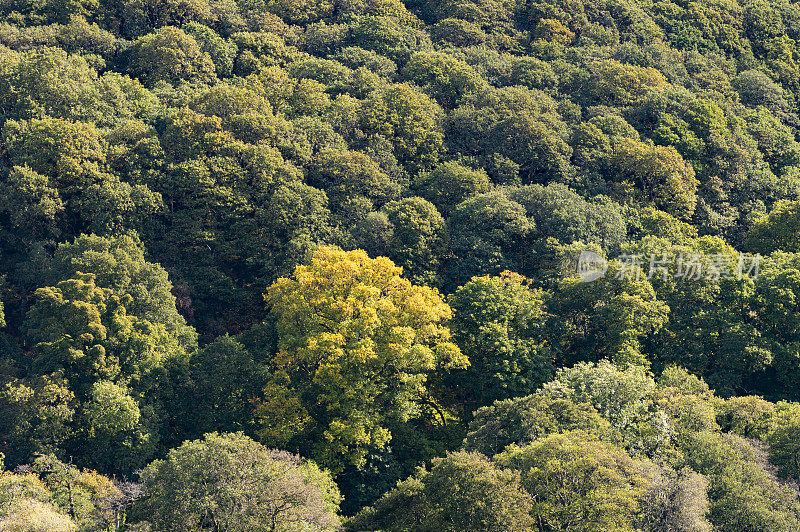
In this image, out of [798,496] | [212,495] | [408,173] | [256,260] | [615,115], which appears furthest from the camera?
[615,115]

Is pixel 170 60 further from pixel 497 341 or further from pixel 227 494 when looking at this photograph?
pixel 227 494

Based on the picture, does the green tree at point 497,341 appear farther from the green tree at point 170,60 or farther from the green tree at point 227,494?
the green tree at point 170,60

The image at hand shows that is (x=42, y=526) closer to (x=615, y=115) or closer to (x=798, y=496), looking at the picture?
(x=798, y=496)

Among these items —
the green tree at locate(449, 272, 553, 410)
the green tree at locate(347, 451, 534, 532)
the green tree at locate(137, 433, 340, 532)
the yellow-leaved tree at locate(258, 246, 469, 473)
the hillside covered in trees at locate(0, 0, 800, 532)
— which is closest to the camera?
the green tree at locate(347, 451, 534, 532)

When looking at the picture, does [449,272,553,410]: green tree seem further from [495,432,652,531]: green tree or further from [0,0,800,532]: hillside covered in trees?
[495,432,652,531]: green tree

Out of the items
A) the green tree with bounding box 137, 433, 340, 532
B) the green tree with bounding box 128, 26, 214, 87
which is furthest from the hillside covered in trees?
the green tree with bounding box 128, 26, 214, 87

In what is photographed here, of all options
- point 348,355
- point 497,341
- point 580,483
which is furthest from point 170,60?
point 580,483

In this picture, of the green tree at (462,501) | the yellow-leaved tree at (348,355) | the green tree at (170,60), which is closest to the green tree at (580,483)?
the green tree at (462,501)

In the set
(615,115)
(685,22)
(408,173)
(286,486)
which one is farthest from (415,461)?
(685,22)
